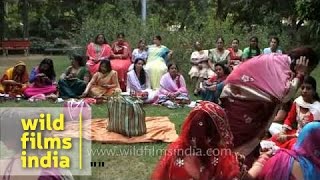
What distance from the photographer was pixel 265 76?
299 centimetres

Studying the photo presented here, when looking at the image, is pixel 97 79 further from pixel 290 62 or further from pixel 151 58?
pixel 290 62

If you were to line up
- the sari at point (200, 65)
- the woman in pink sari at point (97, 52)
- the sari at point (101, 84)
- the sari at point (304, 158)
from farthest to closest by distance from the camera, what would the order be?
the woman in pink sari at point (97, 52) → the sari at point (200, 65) → the sari at point (101, 84) → the sari at point (304, 158)

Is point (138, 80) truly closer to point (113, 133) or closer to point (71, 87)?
point (71, 87)

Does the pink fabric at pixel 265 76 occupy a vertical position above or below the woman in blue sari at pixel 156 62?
above

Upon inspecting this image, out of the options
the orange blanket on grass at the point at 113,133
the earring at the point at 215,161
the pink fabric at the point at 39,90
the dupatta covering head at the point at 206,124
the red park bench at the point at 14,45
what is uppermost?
the dupatta covering head at the point at 206,124

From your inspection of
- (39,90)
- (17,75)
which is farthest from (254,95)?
(17,75)

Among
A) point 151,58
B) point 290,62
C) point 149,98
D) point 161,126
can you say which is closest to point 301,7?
point 151,58

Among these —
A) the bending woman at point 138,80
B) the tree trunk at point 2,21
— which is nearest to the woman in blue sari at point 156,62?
the bending woman at point 138,80

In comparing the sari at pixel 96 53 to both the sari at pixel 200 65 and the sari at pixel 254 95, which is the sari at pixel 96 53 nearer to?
the sari at pixel 200 65

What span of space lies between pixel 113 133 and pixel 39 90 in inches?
121

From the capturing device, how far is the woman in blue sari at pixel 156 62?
31.0 feet

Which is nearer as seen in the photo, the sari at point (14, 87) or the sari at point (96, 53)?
the sari at point (14, 87)

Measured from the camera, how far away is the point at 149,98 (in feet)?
28.4

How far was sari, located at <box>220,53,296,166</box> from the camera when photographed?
2986mm
